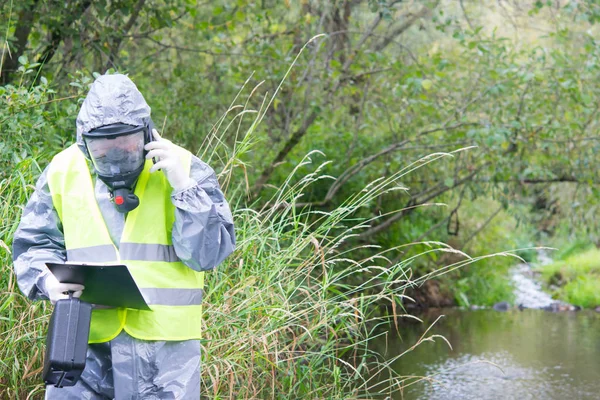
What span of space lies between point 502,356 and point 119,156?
7.56 metres

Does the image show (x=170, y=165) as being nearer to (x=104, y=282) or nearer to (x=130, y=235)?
(x=130, y=235)

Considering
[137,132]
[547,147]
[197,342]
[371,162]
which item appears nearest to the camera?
[137,132]

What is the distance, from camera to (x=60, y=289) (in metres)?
2.58

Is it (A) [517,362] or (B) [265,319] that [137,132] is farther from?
(A) [517,362]

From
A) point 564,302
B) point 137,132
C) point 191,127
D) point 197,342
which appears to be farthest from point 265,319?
point 564,302

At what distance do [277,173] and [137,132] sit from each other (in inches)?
279

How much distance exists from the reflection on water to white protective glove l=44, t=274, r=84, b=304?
11.2 feet

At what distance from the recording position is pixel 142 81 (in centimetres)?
892

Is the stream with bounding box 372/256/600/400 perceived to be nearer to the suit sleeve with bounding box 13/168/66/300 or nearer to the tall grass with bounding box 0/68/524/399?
the tall grass with bounding box 0/68/524/399

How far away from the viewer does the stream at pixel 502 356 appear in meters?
7.62

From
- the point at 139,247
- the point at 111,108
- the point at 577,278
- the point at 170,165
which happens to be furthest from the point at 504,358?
the point at 577,278

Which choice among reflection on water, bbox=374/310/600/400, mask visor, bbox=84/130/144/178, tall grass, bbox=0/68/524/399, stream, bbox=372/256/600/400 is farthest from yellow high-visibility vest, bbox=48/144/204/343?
reflection on water, bbox=374/310/600/400

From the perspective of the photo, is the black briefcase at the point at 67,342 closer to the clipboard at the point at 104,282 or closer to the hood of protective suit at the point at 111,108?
the clipboard at the point at 104,282

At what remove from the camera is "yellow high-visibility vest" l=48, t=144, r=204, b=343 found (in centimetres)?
269
